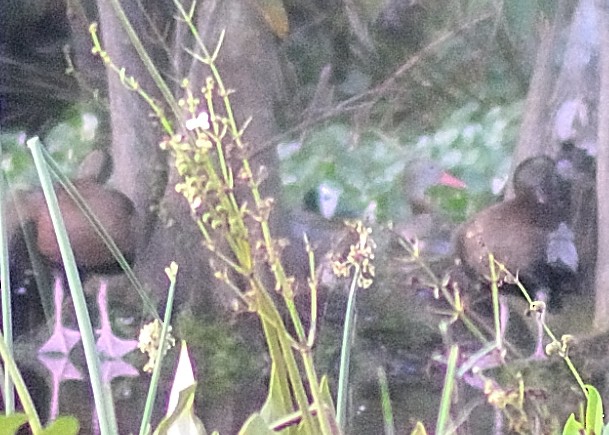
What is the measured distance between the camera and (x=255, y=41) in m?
0.62

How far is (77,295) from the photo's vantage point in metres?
0.60

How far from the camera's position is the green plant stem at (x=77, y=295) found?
60cm

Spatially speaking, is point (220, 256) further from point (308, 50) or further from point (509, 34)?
point (509, 34)

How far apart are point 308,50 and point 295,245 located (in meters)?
0.15

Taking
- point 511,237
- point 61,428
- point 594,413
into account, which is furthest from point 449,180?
point 61,428

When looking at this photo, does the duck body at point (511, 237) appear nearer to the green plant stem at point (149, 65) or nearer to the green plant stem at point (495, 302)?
the green plant stem at point (495, 302)

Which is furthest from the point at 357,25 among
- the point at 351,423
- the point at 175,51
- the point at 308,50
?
the point at 351,423

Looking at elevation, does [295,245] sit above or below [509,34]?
below

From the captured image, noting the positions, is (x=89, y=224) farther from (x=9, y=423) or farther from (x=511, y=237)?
(x=511, y=237)

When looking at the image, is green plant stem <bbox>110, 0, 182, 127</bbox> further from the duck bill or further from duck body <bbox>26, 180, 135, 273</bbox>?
the duck bill

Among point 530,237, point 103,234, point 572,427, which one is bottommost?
point 572,427

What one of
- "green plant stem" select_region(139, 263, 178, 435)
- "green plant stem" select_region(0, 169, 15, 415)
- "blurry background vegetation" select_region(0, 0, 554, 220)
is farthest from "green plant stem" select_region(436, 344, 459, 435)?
"green plant stem" select_region(0, 169, 15, 415)

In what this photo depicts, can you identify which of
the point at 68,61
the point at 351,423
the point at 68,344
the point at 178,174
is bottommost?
the point at 351,423

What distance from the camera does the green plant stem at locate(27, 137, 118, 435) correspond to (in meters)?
0.60
